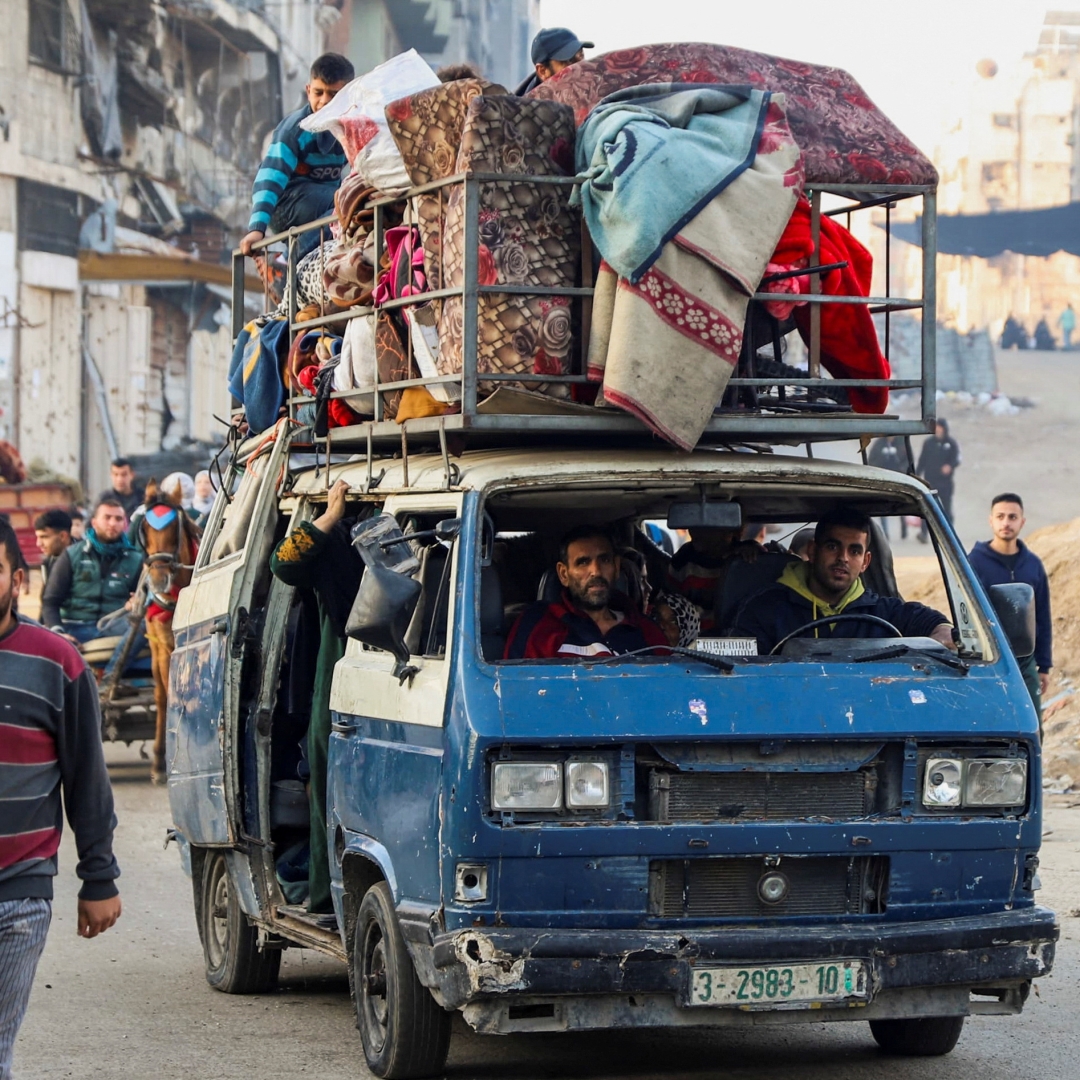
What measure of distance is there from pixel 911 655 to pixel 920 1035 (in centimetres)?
136

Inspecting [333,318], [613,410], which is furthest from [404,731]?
[333,318]

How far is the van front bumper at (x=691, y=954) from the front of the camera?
5375mm

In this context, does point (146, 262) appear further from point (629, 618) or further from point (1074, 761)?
point (629, 618)

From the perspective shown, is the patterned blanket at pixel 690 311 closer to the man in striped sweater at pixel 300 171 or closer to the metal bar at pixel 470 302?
the metal bar at pixel 470 302

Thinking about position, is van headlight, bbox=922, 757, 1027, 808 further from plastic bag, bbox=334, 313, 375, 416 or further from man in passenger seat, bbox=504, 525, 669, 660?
plastic bag, bbox=334, 313, 375, 416

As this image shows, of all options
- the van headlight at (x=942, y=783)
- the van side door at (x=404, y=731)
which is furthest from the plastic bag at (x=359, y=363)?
the van headlight at (x=942, y=783)

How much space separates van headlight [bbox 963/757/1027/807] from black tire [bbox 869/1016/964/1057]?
1.03m

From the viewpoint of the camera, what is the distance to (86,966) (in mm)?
8438

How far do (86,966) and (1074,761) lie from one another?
26.2ft

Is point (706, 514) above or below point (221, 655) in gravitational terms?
above

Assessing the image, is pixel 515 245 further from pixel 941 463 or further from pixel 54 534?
pixel 941 463

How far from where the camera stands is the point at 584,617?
6523 millimetres

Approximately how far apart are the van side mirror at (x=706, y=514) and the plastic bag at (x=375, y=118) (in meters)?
1.48

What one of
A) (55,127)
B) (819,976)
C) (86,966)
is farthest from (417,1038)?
(55,127)
